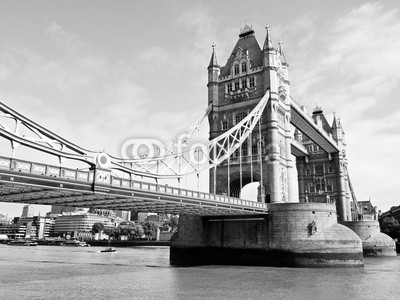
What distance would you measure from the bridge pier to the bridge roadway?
767 centimetres

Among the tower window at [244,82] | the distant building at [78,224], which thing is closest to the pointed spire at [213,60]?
the tower window at [244,82]

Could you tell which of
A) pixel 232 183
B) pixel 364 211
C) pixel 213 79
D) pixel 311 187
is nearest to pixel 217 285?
pixel 232 183

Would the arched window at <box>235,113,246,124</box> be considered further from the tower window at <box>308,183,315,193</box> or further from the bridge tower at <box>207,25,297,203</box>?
the tower window at <box>308,183,315,193</box>

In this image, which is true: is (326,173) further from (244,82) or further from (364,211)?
(364,211)

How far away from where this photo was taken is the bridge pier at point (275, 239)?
37344mm

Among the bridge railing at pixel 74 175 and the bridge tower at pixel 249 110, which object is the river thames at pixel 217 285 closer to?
the bridge railing at pixel 74 175

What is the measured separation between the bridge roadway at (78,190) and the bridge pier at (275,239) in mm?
7666

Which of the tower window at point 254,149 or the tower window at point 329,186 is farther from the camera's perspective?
the tower window at point 329,186

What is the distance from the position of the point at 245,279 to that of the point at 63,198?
14.6 meters

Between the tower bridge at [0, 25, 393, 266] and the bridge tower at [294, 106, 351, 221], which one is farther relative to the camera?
the bridge tower at [294, 106, 351, 221]

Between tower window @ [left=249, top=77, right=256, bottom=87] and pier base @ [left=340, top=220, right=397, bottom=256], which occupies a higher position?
tower window @ [left=249, top=77, right=256, bottom=87]

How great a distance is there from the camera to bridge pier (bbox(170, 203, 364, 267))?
37344 mm

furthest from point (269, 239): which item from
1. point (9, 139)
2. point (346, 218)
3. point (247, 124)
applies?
point (346, 218)

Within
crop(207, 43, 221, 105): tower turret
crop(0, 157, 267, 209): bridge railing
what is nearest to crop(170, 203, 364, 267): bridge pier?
crop(0, 157, 267, 209): bridge railing
